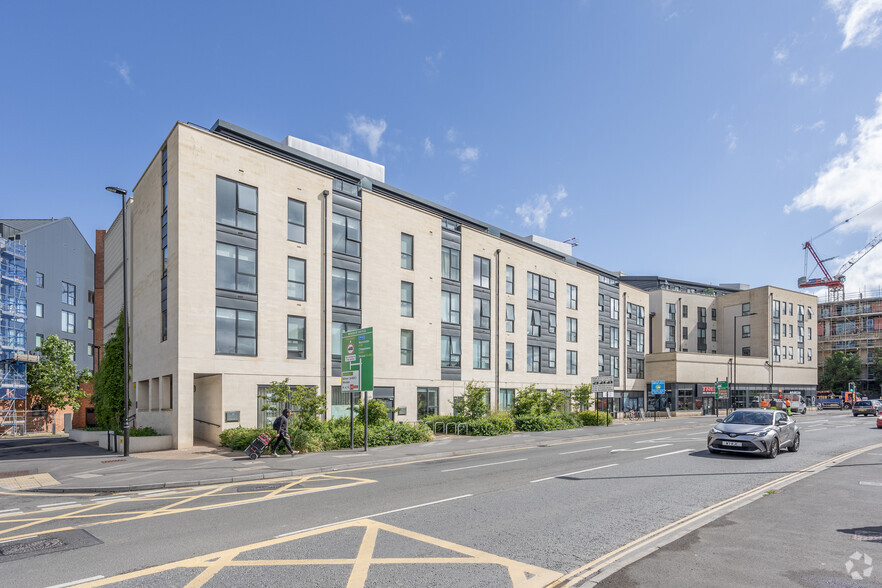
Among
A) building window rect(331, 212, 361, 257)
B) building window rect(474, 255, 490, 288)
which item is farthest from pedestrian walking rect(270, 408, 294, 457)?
building window rect(474, 255, 490, 288)

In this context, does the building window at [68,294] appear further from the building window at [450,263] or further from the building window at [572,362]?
the building window at [572,362]

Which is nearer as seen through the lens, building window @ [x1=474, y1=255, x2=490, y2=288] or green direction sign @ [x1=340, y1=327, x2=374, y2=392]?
green direction sign @ [x1=340, y1=327, x2=374, y2=392]

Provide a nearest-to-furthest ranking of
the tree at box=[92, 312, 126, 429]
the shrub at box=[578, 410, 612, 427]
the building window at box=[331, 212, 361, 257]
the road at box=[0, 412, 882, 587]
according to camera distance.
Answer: the road at box=[0, 412, 882, 587], the tree at box=[92, 312, 126, 429], the building window at box=[331, 212, 361, 257], the shrub at box=[578, 410, 612, 427]

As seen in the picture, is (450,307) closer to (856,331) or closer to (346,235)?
(346,235)

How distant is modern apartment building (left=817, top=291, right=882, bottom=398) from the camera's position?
104938mm

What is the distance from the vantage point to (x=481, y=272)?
39312mm

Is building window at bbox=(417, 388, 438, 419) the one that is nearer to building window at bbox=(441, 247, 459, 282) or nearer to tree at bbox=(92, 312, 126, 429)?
building window at bbox=(441, 247, 459, 282)

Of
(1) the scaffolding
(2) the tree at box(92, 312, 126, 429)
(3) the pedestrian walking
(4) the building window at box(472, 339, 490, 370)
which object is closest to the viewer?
(3) the pedestrian walking

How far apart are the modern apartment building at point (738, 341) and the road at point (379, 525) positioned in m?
50.9

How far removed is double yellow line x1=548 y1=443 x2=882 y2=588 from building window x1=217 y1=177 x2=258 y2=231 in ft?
72.4

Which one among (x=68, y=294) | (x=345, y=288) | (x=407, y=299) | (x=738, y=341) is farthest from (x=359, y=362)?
(x=738, y=341)

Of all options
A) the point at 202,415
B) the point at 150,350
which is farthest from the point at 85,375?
the point at 202,415

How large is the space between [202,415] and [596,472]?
18.9 meters

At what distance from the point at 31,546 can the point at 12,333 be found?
41920mm
